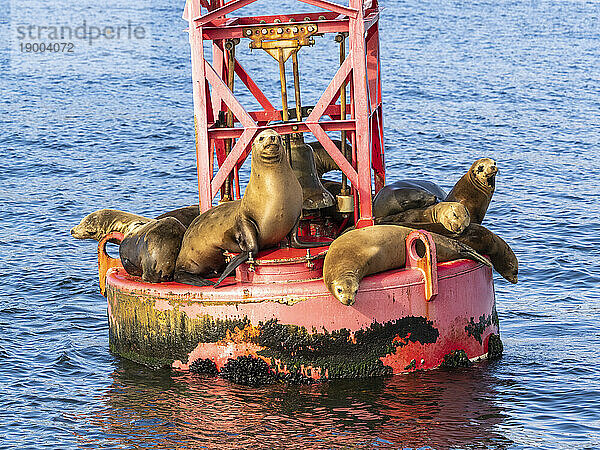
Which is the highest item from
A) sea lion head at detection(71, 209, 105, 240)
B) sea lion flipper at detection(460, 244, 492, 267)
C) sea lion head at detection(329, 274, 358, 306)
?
sea lion head at detection(71, 209, 105, 240)

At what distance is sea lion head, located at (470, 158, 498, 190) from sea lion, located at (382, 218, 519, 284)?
2.40 ft

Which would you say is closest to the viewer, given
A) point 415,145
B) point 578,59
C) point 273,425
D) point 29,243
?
point 273,425

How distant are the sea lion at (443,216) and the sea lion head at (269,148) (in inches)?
67.4

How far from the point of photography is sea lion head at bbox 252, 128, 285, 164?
10289 mm

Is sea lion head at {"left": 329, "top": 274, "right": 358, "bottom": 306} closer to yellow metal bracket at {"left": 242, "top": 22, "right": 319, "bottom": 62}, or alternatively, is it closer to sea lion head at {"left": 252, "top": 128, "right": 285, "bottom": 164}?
sea lion head at {"left": 252, "top": 128, "right": 285, "bottom": 164}

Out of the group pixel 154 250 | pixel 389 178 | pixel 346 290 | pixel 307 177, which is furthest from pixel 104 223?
pixel 389 178

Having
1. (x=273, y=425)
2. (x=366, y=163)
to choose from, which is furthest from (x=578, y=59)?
(x=273, y=425)

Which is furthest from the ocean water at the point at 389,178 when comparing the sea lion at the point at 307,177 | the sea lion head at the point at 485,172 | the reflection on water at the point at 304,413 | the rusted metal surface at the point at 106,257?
the sea lion at the point at 307,177

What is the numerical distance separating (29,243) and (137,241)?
623 cm

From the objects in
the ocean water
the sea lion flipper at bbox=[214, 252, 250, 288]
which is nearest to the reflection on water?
the ocean water

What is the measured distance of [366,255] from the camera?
10.0 metres

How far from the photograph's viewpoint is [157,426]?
9.53m

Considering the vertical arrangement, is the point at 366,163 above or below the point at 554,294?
above

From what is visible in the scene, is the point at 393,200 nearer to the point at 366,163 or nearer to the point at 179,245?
the point at 366,163
